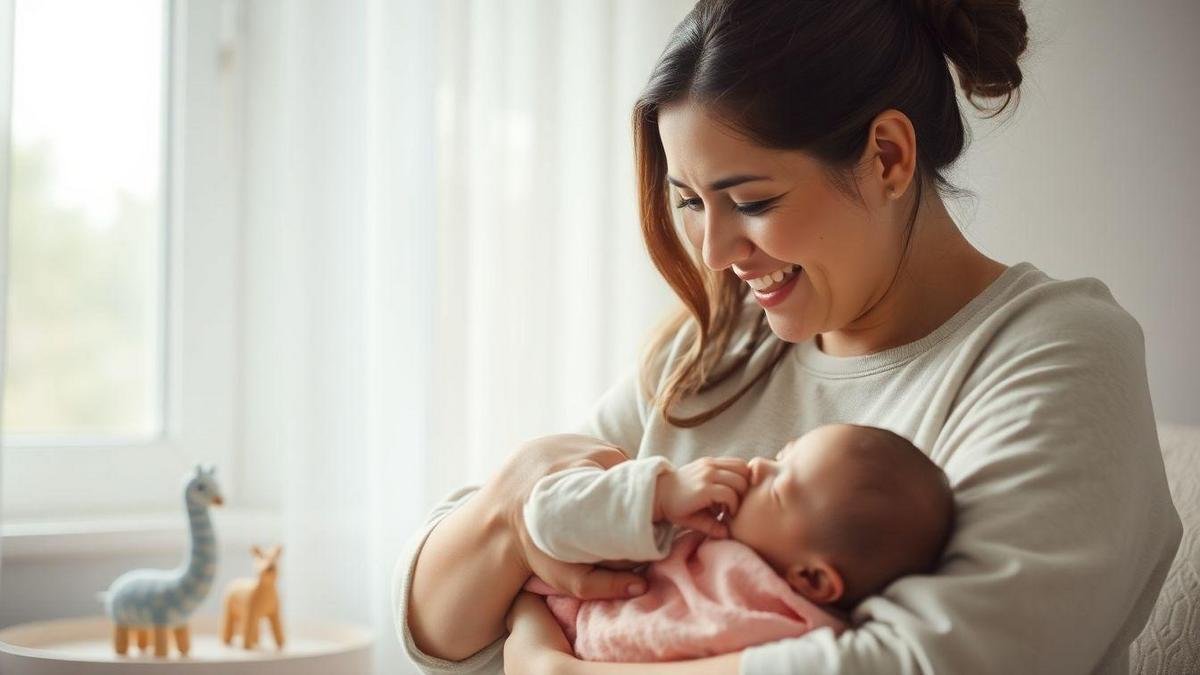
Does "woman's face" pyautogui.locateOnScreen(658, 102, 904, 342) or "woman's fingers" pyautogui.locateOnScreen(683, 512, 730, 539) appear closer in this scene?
"woman's fingers" pyautogui.locateOnScreen(683, 512, 730, 539)

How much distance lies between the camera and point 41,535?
7.32ft

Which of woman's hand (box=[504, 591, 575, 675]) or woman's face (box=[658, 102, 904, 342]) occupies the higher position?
woman's face (box=[658, 102, 904, 342])

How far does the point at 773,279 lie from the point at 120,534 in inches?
60.1

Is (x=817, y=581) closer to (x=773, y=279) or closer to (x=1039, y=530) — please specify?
(x=1039, y=530)

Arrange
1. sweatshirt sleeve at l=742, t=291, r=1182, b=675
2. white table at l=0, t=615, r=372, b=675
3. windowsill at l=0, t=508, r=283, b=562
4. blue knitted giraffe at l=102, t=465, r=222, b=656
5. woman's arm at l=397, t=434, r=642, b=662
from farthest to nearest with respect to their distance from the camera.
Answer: windowsill at l=0, t=508, r=283, b=562
blue knitted giraffe at l=102, t=465, r=222, b=656
white table at l=0, t=615, r=372, b=675
woman's arm at l=397, t=434, r=642, b=662
sweatshirt sleeve at l=742, t=291, r=1182, b=675

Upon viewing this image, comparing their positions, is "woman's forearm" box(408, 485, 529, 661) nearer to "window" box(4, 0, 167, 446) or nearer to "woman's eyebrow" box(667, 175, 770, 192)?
"woman's eyebrow" box(667, 175, 770, 192)

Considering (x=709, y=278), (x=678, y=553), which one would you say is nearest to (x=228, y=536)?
(x=709, y=278)

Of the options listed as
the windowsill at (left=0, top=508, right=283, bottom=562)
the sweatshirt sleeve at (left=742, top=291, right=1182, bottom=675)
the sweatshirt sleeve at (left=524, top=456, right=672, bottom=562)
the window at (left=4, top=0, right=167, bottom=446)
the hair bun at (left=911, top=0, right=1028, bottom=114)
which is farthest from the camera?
the window at (left=4, top=0, right=167, bottom=446)

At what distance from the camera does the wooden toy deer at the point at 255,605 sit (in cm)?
199

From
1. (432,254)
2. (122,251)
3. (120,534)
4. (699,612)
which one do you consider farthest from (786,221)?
(122,251)

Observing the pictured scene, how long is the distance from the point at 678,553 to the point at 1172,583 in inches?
25.5

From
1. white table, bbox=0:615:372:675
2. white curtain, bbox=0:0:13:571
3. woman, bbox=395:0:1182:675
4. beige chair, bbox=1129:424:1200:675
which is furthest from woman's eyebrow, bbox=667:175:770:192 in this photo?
white curtain, bbox=0:0:13:571

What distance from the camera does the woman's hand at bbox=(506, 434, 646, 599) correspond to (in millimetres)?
1198

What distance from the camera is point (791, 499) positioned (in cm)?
114
